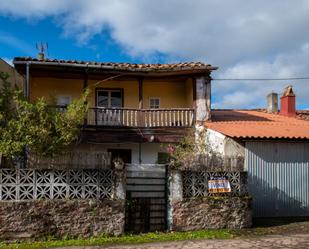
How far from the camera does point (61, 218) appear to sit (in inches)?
448

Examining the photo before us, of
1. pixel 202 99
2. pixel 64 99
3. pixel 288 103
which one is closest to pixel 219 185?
pixel 202 99

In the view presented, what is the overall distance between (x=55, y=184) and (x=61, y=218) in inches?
34.8

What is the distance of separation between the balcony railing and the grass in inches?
289

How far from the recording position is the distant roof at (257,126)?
623 inches

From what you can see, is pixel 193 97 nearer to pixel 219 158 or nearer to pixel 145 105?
pixel 145 105

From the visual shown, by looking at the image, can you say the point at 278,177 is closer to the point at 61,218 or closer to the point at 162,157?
the point at 162,157

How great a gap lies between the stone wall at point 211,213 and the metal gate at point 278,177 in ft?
8.35

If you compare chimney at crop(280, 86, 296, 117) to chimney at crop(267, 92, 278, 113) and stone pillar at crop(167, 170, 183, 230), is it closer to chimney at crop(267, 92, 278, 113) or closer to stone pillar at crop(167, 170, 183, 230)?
chimney at crop(267, 92, 278, 113)

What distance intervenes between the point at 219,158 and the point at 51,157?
4945 millimetres

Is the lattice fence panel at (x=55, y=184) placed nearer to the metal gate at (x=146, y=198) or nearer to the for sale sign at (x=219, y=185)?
the metal gate at (x=146, y=198)

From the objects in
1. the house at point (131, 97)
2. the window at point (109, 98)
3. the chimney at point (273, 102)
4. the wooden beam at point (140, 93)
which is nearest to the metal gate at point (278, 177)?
the house at point (131, 97)

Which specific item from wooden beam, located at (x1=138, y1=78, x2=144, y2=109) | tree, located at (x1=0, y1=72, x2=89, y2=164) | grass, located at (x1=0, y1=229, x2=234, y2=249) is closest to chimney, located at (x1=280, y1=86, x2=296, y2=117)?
wooden beam, located at (x1=138, y1=78, x2=144, y2=109)

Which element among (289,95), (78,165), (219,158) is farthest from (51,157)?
(289,95)

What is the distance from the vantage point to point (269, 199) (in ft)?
51.5
